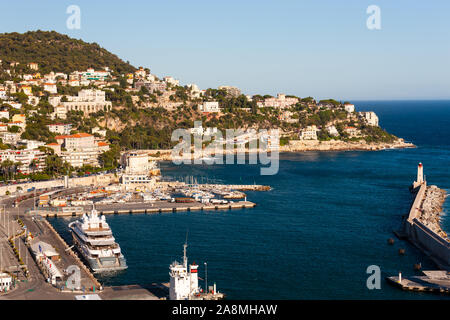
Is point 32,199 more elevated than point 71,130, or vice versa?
point 71,130

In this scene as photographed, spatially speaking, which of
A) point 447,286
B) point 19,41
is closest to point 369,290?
point 447,286

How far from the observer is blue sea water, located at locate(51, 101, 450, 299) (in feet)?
66.1

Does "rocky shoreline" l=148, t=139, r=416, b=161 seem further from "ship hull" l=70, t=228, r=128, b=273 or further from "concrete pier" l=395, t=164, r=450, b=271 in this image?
"ship hull" l=70, t=228, r=128, b=273

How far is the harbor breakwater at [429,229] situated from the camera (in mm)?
22594

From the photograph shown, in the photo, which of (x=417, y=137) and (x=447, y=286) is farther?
(x=417, y=137)

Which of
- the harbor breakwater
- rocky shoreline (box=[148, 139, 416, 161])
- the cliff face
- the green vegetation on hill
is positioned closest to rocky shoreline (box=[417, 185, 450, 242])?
the harbor breakwater

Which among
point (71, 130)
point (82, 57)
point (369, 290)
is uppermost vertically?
point (82, 57)

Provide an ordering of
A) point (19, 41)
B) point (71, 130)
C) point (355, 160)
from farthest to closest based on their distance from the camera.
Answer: point (19, 41)
point (355, 160)
point (71, 130)

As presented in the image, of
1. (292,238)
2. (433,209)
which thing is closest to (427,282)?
(292,238)

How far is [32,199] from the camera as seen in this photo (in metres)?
36.2

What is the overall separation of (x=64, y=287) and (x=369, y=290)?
10281 millimetres

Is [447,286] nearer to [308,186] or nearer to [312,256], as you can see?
[312,256]

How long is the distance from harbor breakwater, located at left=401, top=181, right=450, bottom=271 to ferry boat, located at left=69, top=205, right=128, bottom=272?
12.6m

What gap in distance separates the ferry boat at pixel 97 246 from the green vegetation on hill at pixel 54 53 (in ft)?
169
